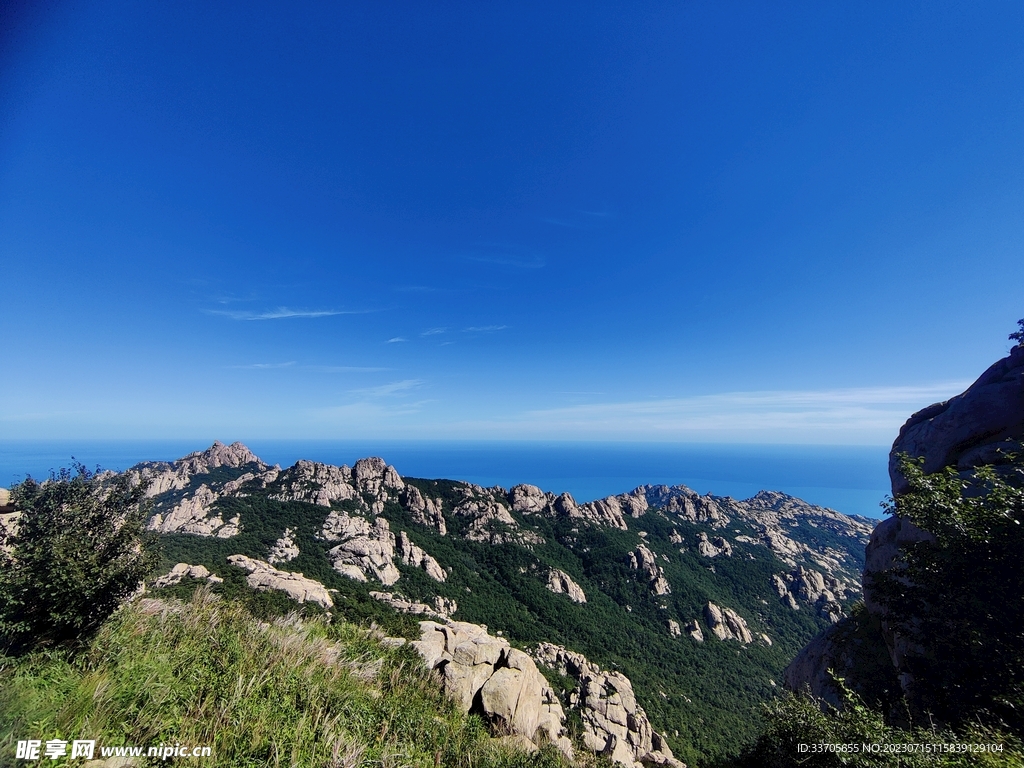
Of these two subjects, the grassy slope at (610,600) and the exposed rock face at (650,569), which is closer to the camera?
the grassy slope at (610,600)

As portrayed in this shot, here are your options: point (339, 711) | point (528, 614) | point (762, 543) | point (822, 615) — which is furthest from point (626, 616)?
point (339, 711)

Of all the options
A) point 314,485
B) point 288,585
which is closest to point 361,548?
point 288,585

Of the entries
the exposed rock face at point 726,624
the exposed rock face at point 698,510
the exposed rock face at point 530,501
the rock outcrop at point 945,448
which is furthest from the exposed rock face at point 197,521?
the exposed rock face at point 698,510

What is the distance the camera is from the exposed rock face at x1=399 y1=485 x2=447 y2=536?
12439cm

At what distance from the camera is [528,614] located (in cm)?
9062

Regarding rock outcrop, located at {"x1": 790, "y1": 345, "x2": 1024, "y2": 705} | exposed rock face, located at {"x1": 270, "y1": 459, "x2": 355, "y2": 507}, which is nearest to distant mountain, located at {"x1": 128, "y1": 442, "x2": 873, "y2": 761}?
exposed rock face, located at {"x1": 270, "y1": 459, "x2": 355, "y2": 507}

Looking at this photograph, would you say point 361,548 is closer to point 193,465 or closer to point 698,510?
point 193,465

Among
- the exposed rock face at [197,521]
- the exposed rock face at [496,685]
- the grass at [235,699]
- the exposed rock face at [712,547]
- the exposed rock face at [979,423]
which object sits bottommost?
the exposed rock face at [712,547]

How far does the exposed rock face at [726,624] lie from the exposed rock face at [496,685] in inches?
3965

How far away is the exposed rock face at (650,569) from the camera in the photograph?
112 metres

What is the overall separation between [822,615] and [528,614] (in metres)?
97.7

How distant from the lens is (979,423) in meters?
24.8

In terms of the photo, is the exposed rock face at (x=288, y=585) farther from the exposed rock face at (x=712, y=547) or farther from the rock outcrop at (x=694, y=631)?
the exposed rock face at (x=712, y=547)

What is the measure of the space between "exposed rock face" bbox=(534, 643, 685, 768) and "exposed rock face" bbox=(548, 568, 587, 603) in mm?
45104
